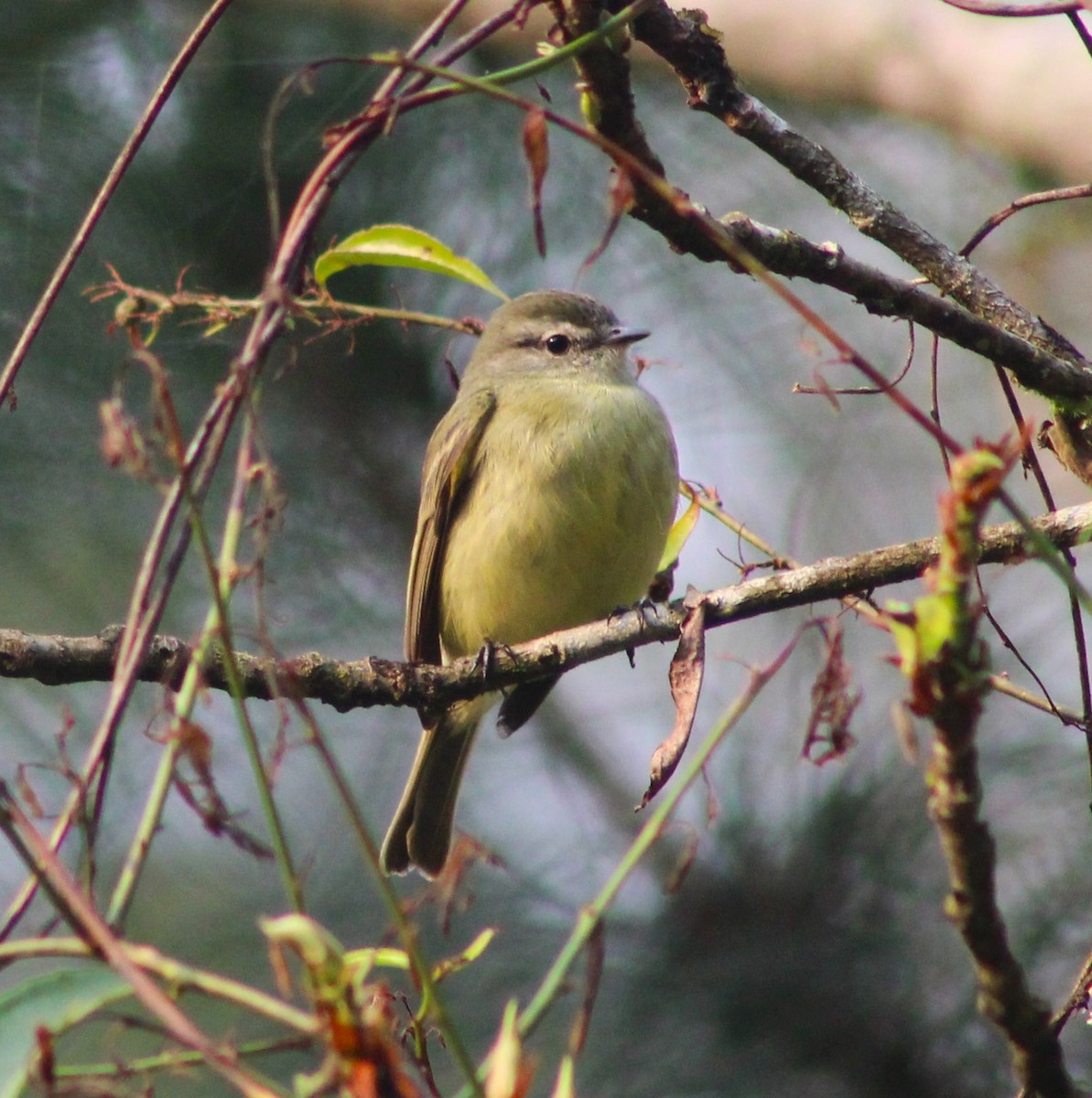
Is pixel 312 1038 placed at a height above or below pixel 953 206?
below

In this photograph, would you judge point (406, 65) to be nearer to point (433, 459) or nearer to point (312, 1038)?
point (312, 1038)

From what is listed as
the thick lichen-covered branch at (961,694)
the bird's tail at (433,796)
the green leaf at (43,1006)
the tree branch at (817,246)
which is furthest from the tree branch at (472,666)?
the bird's tail at (433,796)

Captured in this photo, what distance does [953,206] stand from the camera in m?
7.33

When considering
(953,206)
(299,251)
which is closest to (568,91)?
(953,206)

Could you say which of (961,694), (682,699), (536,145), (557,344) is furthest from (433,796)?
(961,694)

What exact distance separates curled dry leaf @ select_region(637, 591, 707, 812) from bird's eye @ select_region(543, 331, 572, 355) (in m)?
2.81

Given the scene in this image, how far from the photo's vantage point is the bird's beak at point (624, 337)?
15.5 ft

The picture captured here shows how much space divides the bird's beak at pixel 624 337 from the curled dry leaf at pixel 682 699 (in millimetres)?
2770

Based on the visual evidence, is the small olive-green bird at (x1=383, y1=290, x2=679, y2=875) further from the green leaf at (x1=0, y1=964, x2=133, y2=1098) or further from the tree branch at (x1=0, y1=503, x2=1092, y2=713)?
the green leaf at (x1=0, y1=964, x2=133, y2=1098)

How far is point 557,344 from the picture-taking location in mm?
4789

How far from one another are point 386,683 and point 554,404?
161 cm

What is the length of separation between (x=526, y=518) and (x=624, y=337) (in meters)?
0.98

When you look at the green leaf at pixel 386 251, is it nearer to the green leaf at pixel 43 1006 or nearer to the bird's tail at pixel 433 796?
the green leaf at pixel 43 1006

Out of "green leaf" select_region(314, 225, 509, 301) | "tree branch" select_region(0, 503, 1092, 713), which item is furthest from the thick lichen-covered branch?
"green leaf" select_region(314, 225, 509, 301)
